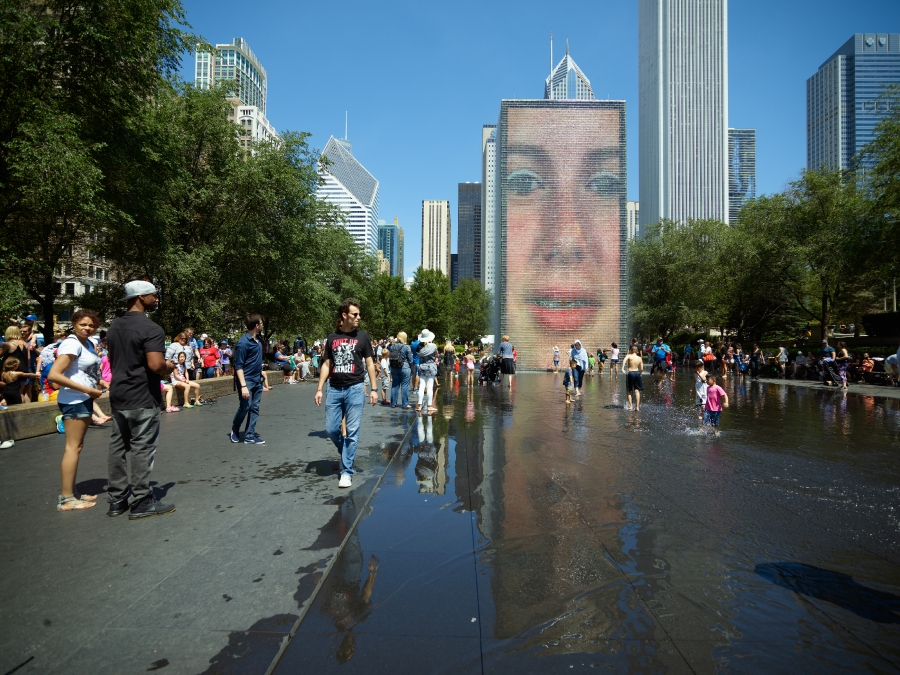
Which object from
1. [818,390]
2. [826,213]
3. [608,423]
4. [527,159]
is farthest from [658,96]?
[608,423]

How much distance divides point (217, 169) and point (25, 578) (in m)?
23.2

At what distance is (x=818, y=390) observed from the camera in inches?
819

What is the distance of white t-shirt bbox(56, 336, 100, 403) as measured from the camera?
4828 mm

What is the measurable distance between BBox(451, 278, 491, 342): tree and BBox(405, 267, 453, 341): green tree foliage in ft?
61.1

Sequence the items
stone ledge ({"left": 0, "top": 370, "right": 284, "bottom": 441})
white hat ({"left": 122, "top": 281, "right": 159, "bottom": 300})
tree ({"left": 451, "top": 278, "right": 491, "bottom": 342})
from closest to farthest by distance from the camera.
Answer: white hat ({"left": 122, "top": 281, "right": 159, "bottom": 300}) < stone ledge ({"left": 0, "top": 370, "right": 284, "bottom": 441}) < tree ({"left": 451, "top": 278, "right": 491, "bottom": 342})

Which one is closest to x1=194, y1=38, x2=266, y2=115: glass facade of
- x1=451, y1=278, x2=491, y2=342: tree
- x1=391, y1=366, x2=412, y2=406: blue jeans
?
x1=451, y1=278, x2=491, y2=342: tree

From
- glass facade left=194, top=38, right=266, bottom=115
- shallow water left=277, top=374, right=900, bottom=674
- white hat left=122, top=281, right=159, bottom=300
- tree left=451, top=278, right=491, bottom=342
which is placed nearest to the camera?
shallow water left=277, top=374, right=900, bottom=674

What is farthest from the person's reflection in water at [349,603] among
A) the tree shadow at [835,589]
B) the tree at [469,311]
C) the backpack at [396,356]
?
the tree at [469,311]

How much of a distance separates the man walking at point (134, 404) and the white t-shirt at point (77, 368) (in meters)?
0.48

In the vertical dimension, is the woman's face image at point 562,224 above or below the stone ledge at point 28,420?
above

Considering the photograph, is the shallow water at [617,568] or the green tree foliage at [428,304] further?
the green tree foliage at [428,304]

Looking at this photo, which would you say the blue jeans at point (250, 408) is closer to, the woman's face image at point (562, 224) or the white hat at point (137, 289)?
the white hat at point (137, 289)

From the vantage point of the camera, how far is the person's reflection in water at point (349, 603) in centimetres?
265

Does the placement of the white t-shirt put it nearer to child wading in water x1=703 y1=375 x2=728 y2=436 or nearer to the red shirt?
child wading in water x1=703 y1=375 x2=728 y2=436
